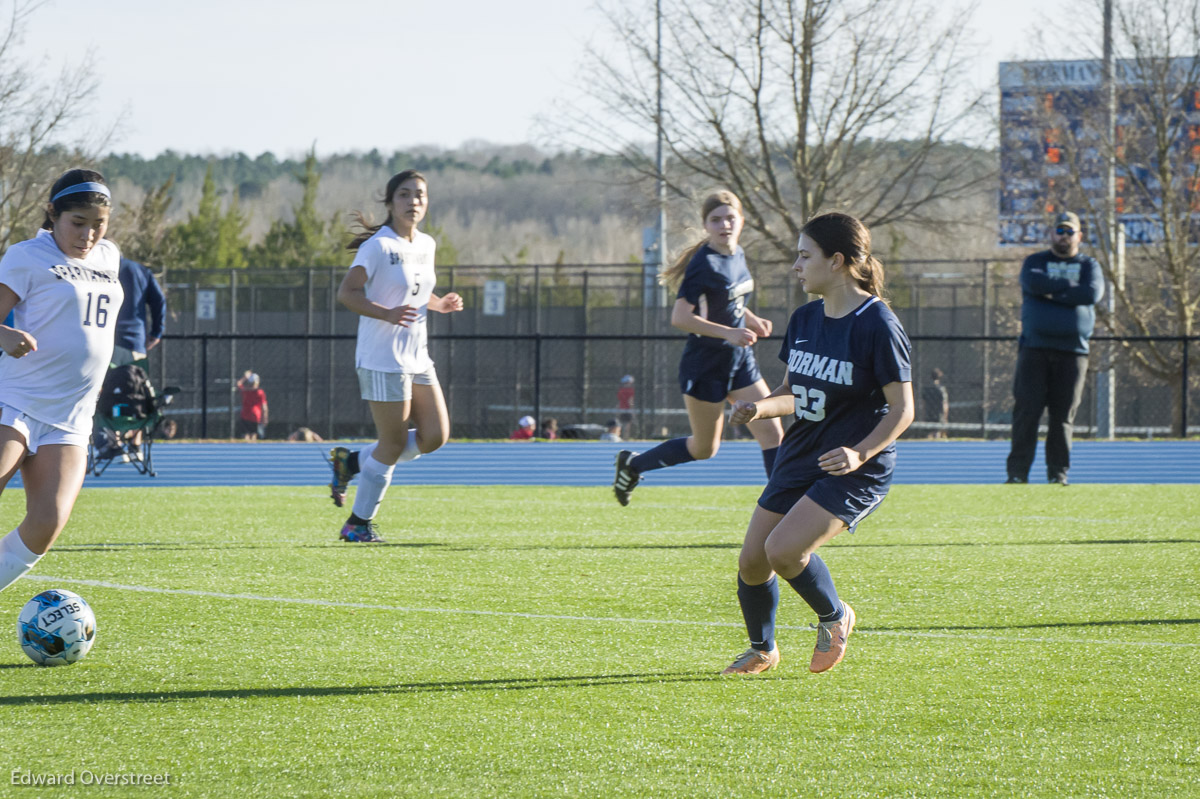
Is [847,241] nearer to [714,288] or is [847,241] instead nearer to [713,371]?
[714,288]

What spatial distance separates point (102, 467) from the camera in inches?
538

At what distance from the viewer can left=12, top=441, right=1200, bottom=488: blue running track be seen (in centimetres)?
1450

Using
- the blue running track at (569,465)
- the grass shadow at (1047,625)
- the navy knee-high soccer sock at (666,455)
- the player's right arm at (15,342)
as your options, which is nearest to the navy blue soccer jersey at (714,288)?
the navy knee-high soccer sock at (666,455)

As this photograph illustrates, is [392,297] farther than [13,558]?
Yes

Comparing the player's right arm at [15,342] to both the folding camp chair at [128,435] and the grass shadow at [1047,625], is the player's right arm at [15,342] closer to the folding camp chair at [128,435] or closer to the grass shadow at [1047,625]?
the grass shadow at [1047,625]

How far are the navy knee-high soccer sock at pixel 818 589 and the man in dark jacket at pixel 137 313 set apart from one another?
28.5 feet

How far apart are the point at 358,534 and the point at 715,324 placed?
2386 millimetres

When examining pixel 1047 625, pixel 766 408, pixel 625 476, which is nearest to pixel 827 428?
pixel 766 408

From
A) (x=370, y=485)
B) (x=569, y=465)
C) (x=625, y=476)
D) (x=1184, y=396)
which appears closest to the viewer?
(x=370, y=485)

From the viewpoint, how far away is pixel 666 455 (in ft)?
28.3

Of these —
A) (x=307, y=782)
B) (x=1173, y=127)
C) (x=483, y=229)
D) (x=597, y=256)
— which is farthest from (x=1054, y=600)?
(x=483, y=229)

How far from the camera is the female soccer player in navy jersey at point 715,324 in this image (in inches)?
317

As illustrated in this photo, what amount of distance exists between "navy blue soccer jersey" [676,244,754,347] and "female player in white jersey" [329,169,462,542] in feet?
4.55

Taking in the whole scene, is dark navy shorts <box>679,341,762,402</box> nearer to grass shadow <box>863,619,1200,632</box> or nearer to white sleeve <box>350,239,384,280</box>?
white sleeve <box>350,239,384,280</box>
